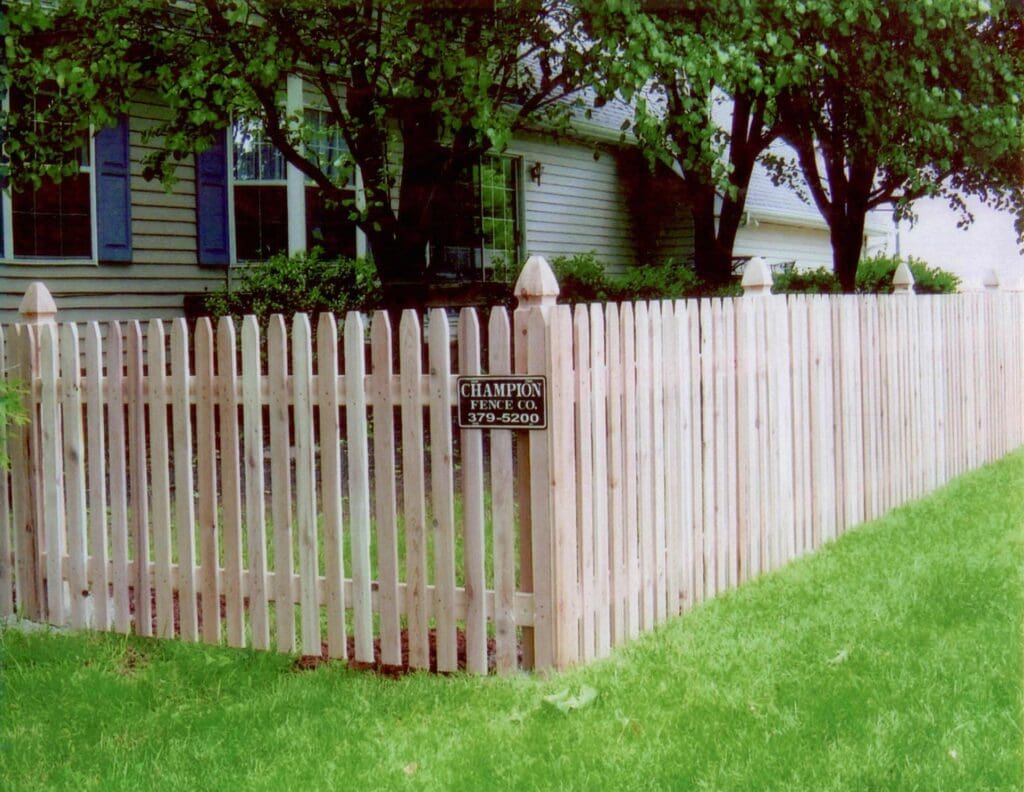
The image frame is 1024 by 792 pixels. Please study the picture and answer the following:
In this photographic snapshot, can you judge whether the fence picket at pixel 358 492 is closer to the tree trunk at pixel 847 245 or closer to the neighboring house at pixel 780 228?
the tree trunk at pixel 847 245

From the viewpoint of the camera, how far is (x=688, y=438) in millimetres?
5910

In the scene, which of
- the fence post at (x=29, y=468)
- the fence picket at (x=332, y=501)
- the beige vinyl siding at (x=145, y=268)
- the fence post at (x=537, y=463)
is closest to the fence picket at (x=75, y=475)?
the fence post at (x=29, y=468)

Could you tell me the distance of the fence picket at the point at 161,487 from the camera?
5.59 metres

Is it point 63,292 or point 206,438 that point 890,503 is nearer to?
point 206,438

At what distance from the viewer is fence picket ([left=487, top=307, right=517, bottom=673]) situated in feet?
15.8

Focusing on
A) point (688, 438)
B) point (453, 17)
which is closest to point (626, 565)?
point (688, 438)

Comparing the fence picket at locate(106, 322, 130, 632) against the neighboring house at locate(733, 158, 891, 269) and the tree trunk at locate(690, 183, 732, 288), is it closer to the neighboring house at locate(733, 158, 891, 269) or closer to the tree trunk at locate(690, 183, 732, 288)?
the tree trunk at locate(690, 183, 732, 288)

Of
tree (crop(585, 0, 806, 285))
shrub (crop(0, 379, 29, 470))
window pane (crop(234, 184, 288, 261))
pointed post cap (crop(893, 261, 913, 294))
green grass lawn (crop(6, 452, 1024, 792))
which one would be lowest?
green grass lawn (crop(6, 452, 1024, 792))

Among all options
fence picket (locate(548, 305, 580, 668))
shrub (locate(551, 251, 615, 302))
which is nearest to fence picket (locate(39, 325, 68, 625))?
fence picket (locate(548, 305, 580, 668))

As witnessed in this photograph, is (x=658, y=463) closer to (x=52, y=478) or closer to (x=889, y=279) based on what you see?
(x=52, y=478)

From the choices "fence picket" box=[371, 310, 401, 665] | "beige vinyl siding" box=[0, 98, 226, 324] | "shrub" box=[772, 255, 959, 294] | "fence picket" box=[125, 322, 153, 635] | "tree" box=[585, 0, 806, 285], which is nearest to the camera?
"fence picket" box=[371, 310, 401, 665]

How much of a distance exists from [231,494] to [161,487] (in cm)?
41

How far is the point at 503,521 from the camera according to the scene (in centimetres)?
487

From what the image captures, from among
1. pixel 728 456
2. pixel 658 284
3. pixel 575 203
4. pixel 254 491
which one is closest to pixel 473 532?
pixel 254 491
